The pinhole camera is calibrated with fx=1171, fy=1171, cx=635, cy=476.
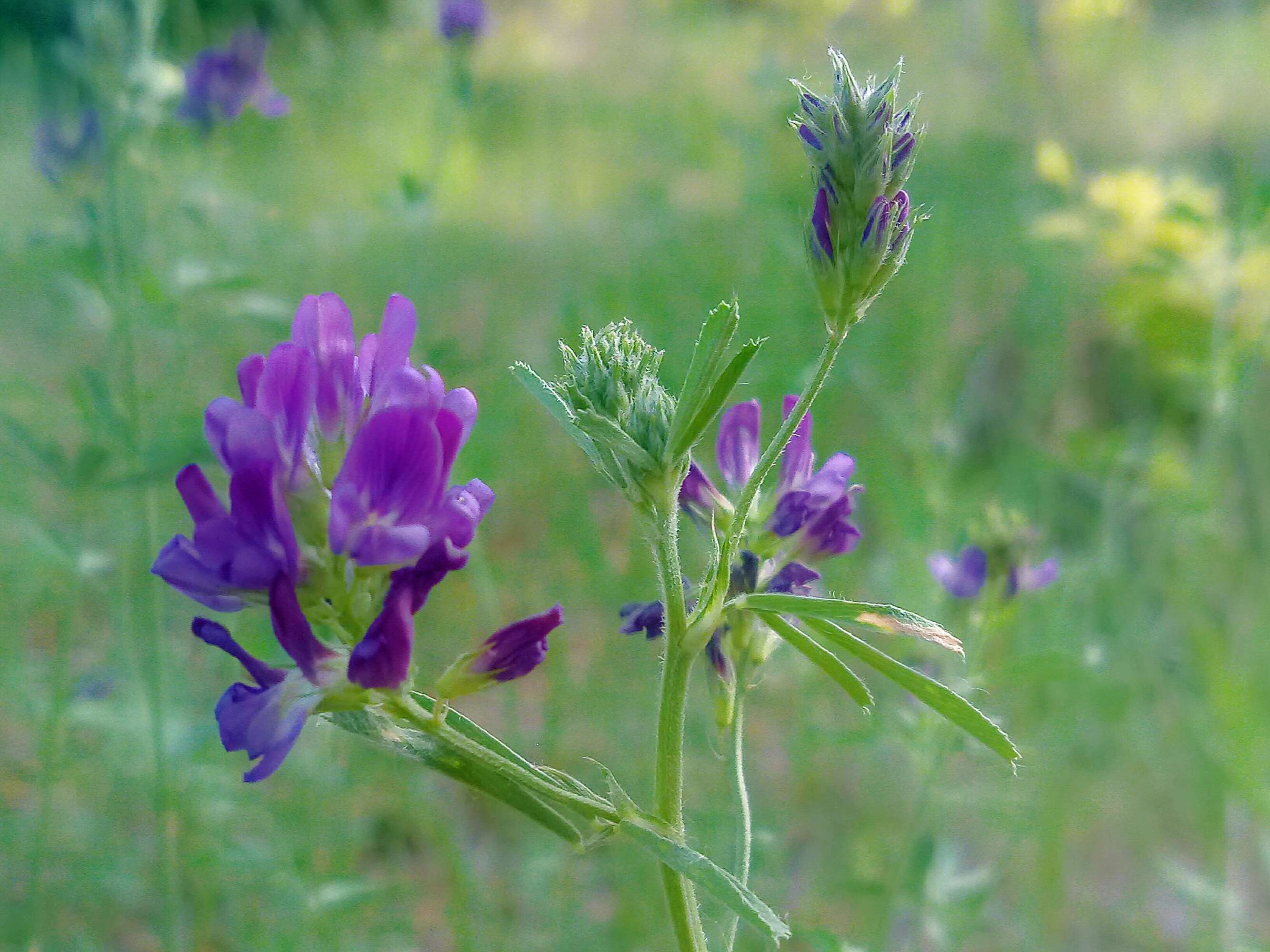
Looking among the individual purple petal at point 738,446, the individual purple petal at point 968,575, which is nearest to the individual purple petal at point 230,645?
the individual purple petal at point 738,446

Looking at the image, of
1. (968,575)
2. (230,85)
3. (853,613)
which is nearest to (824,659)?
(853,613)

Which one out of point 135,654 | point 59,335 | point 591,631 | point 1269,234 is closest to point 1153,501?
point 1269,234

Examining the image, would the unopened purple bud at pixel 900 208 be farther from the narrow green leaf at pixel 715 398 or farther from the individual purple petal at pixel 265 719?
the individual purple petal at pixel 265 719

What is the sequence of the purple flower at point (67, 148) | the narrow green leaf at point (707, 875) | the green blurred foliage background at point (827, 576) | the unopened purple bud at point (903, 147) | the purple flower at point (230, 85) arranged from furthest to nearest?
the purple flower at point (230, 85)
the purple flower at point (67, 148)
the green blurred foliage background at point (827, 576)
the unopened purple bud at point (903, 147)
the narrow green leaf at point (707, 875)

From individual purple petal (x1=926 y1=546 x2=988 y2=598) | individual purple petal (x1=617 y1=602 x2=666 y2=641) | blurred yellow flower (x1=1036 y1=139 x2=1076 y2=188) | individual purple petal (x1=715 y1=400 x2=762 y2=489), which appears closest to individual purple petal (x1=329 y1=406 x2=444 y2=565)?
individual purple petal (x1=617 y1=602 x2=666 y2=641)

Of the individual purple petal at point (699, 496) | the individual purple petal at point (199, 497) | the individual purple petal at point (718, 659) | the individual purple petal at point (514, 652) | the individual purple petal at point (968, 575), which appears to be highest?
the individual purple petal at point (968, 575)

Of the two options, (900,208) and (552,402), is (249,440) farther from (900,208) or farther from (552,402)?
(900,208)
